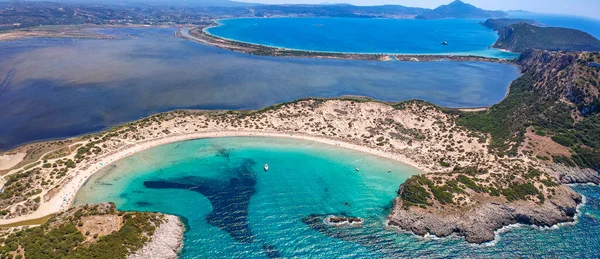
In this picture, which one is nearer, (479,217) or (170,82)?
(479,217)

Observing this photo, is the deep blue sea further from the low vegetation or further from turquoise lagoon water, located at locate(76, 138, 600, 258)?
the low vegetation

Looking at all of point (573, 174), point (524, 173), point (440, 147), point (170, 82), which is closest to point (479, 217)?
point (524, 173)

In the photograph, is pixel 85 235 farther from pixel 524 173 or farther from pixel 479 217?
pixel 524 173

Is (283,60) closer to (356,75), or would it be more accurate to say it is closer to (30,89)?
(356,75)

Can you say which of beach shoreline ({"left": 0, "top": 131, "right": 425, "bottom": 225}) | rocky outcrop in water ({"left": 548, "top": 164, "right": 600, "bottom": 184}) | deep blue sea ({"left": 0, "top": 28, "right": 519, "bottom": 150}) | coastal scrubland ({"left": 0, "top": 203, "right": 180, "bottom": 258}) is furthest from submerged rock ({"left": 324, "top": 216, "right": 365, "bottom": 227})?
deep blue sea ({"left": 0, "top": 28, "right": 519, "bottom": 150})

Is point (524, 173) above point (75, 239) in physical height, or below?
above

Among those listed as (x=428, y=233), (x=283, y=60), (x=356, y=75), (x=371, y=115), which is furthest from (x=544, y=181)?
(x=283, y=60)

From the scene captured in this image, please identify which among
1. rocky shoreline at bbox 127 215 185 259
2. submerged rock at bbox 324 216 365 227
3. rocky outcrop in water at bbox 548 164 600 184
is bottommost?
rocky shoreline at bbox 127 215 185 259

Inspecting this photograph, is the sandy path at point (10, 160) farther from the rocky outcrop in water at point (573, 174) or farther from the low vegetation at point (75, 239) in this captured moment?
the rocky outcrop in water at point (573, 174)
